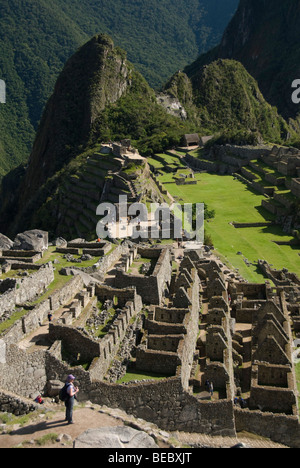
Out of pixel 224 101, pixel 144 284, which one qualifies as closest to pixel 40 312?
pixel 144 284

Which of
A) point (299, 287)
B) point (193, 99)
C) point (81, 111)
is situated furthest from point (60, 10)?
point (299, 287)

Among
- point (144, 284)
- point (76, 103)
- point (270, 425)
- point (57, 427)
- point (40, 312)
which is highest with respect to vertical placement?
point (76, 103)

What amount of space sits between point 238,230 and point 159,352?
34.7 m

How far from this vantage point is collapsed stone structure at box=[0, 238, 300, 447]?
19.8 m

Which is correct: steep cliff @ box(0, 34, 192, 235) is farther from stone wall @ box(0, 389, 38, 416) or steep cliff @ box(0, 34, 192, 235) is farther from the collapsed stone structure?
stone wall @ box(0, 389, 38, 416)

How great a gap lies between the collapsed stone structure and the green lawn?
11881 millimetres

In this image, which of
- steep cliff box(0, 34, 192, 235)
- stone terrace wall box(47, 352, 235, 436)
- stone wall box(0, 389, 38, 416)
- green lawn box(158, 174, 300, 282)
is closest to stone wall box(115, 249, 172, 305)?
stone terrace wall box(47, 352, 235, 436)

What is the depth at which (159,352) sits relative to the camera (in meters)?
21.7

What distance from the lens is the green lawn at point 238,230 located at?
44.9 metres

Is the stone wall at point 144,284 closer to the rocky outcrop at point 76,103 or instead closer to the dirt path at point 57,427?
the dirt path at point 57,427

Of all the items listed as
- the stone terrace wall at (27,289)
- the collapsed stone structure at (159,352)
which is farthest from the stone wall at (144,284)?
A: the stone terrace wall at (27,289)

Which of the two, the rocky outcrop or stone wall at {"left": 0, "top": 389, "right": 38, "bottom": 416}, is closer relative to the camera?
stone wall at {"left": 0, "top": 389, "right": 38, "bottom": 416}

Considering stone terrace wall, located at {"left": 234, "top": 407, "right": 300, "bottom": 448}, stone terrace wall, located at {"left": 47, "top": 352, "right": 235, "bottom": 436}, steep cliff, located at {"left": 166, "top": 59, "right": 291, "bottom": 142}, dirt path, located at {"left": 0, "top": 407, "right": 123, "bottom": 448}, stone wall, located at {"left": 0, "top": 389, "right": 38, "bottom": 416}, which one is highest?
steep cliff, located at {"left": 166, "top": 59, "right": 291, "bottom": 142}

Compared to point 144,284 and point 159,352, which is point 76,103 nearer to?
point 144,284
